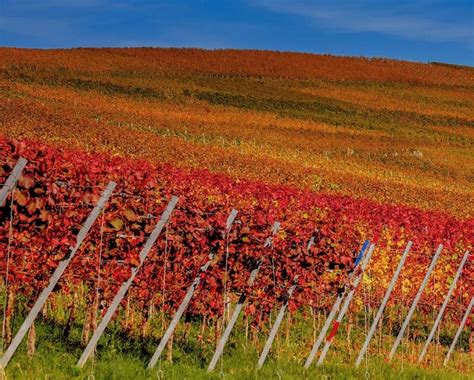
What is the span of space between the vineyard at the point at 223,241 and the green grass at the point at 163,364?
6cm

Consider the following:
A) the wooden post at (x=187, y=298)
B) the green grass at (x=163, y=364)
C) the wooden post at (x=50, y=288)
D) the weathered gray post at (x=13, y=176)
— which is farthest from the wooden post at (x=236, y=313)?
the weathered gray post at (x=13, y=176)

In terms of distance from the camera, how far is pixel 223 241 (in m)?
10.2

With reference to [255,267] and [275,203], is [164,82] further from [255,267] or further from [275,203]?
[255,267]

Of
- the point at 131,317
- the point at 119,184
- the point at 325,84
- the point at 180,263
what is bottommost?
the point at 131,317

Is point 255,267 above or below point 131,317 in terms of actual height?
above

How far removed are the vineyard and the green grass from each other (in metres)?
0.06

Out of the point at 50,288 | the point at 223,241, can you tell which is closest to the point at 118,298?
the point at 50,288

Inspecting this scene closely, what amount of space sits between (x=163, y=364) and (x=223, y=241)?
181 centimetres

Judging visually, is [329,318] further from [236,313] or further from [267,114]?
[267,114]

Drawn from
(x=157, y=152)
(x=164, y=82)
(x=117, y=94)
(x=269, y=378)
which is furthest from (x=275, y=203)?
(x=164, y=82)

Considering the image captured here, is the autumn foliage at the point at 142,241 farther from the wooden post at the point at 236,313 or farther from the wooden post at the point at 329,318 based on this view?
the wooden post at the point at 329,318

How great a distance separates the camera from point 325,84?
267ft

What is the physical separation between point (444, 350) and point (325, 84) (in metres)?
67.5

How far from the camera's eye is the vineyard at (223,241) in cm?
901
